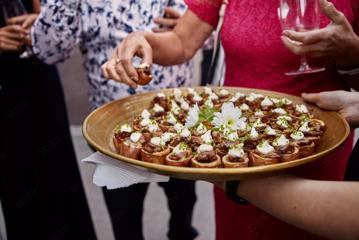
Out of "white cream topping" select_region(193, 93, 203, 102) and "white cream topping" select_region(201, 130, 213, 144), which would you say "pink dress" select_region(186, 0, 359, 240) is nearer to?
"white cream topping" select_region(193, 93, 203, 102)

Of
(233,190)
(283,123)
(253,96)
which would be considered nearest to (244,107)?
(253,96)

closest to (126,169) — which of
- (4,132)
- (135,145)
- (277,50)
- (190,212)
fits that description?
(135,145)

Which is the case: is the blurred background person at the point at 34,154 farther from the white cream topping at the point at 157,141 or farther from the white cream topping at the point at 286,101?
the white cream topping at the point at 286,101

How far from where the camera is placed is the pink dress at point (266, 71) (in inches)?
55.4

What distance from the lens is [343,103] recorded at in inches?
50.8

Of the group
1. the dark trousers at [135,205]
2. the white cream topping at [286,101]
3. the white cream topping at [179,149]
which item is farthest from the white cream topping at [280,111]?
the dark trousers at [135,205]

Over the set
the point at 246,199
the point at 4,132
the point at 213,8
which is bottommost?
the point at 4,132

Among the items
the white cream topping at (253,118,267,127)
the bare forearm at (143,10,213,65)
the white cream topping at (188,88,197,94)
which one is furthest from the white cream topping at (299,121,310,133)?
the bare forearm at (143,10,213,65)

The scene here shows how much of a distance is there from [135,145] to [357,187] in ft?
1.89

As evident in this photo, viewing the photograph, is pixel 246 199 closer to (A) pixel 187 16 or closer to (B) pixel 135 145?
(B) pixel 135 145

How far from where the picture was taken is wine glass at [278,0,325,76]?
4.37ft

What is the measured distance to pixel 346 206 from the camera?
2.79 feet

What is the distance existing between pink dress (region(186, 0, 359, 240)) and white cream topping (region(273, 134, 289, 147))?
0.56 ft

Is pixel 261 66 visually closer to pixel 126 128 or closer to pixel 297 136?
pixel 297 136
